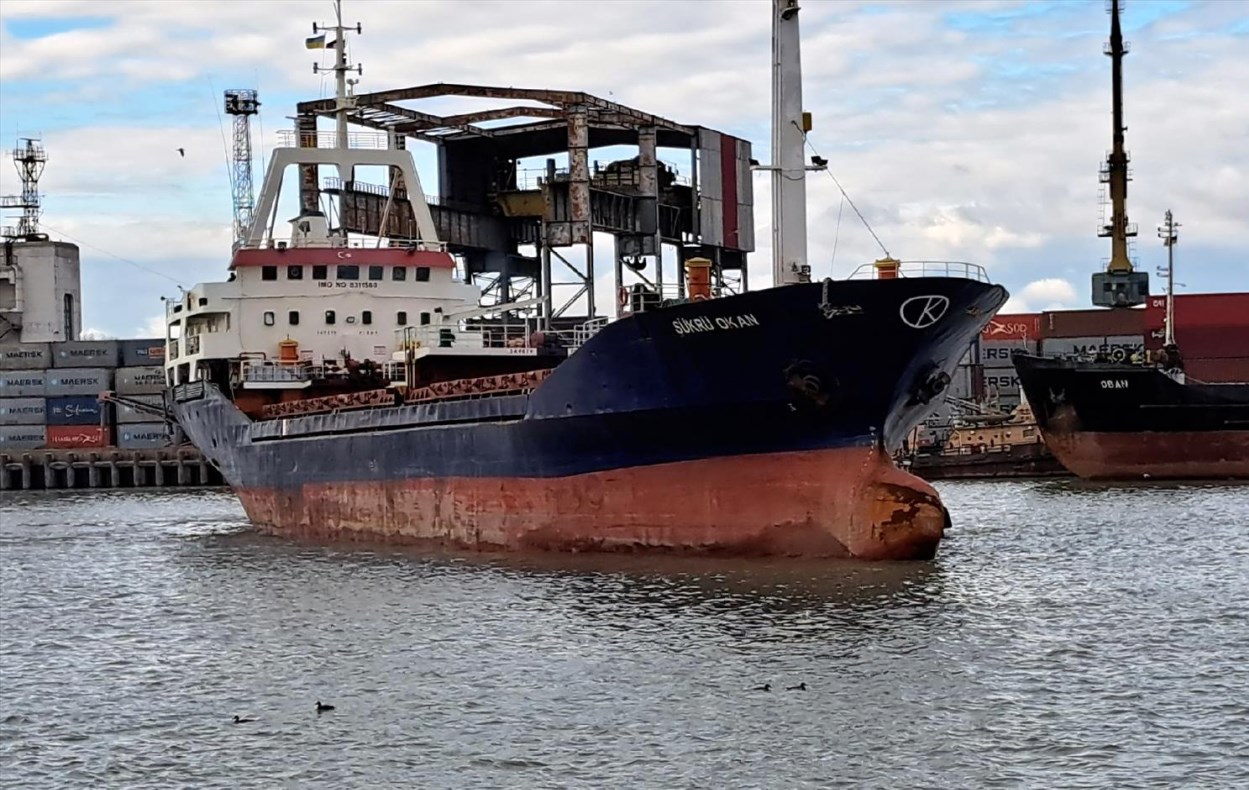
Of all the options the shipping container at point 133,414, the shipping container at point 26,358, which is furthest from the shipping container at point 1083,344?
the shipping container at point 26,358

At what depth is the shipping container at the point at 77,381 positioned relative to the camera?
2552 inches

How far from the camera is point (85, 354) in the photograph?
66.2m

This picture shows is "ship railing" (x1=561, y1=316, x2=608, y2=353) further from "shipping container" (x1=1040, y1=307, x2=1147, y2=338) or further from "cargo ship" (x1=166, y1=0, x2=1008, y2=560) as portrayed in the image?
"shipping container" (x1=1040, y1=307, x2=1147, y2=338)

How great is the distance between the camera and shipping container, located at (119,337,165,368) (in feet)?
216

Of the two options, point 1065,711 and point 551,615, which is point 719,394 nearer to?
point 551,615

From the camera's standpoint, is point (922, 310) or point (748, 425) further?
point (748, 425)

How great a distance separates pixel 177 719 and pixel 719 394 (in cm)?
851

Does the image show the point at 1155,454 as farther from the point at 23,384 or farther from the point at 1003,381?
the point at 23,384

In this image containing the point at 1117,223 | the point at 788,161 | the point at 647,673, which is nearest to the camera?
the point at 647,673

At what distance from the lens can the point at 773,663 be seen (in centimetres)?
1487

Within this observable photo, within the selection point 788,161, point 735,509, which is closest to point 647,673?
point 735,509

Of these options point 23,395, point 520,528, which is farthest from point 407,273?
point 23,395

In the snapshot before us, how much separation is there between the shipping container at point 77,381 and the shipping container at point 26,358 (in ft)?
3.38

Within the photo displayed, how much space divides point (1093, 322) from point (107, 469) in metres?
37.8
